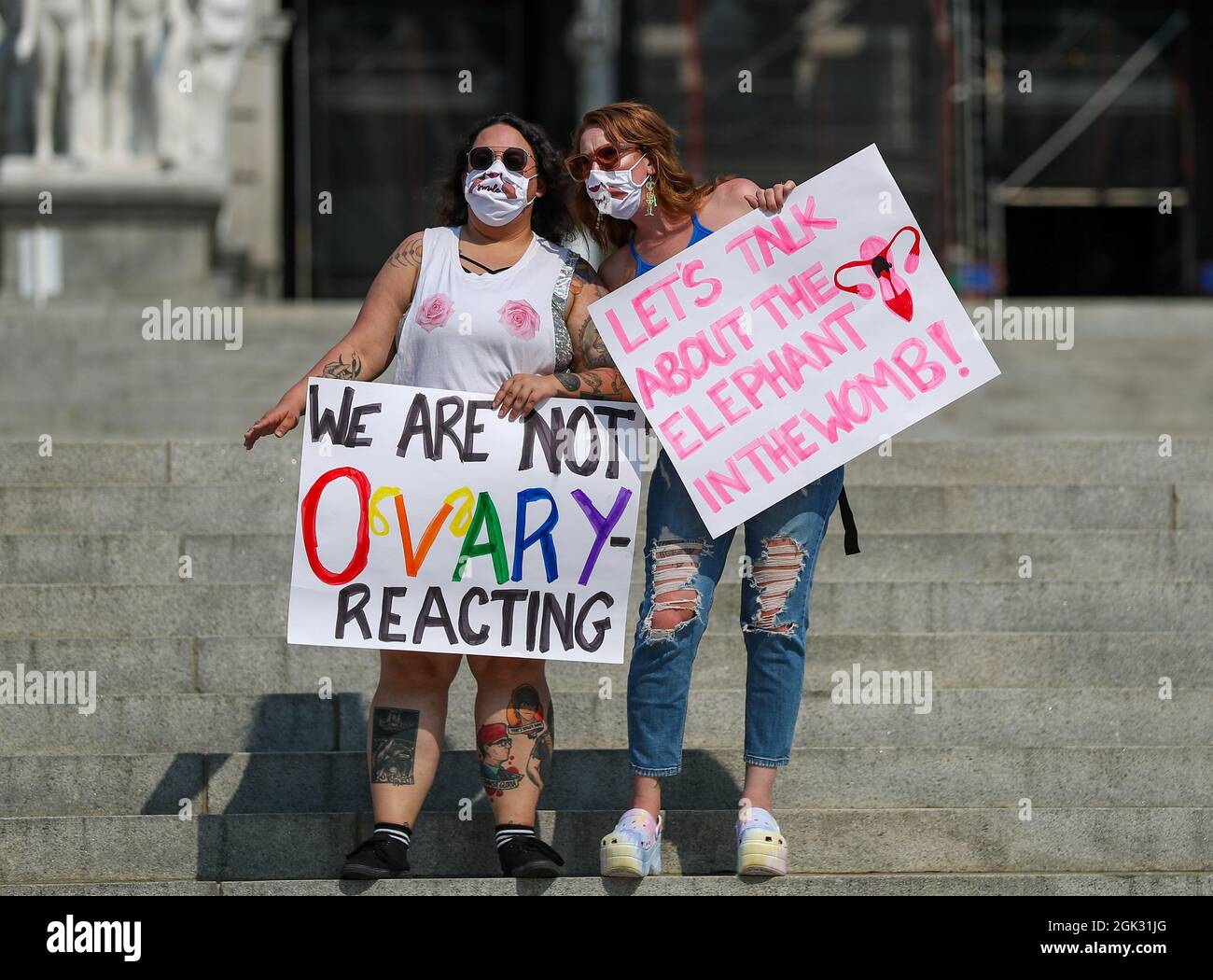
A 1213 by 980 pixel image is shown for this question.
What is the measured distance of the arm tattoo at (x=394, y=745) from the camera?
4770 millimetres

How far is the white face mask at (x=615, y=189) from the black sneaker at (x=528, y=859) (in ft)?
4.97

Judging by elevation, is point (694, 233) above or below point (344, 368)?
above

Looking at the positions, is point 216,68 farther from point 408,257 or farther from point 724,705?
point 408,257

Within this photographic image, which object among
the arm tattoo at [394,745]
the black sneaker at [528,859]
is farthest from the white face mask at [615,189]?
the black sneaker at [528,859]

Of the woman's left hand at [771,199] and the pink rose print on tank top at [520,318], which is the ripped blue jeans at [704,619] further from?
the woman's left hand at [771,199]

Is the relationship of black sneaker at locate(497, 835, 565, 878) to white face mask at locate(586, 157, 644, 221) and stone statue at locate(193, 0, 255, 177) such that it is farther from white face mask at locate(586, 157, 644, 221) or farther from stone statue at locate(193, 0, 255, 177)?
stone statue at locate(193, 0, 255, 177)

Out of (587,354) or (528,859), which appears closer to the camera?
(528,859)

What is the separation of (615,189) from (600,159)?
3.1 inches

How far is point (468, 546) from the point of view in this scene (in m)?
4.82

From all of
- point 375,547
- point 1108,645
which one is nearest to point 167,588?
point 375,547

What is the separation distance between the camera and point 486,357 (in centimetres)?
477

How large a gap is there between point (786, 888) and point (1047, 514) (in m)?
3.05

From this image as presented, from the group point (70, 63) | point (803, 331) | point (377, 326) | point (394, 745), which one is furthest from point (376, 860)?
→ point (70, 63)
